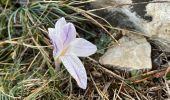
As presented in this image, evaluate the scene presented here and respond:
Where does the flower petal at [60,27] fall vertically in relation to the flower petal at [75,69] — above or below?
above

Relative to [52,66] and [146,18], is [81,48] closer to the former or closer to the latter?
[52,66]

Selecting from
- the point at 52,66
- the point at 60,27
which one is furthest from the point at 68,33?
the point at 52,66

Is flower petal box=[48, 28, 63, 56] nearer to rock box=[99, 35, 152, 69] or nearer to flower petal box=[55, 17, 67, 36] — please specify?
flower petal box=[55, 17, 67, 36]

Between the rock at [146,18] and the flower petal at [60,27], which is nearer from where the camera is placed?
the flower petal at [60,27]

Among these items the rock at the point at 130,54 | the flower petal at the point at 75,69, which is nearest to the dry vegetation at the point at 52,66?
the rock at the point at 130,54

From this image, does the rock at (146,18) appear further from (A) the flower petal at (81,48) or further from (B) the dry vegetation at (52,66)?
(A) the flower petal at (81,48)

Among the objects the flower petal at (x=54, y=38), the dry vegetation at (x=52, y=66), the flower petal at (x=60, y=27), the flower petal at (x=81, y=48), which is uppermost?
the flower petal at (x=60, y=27)
